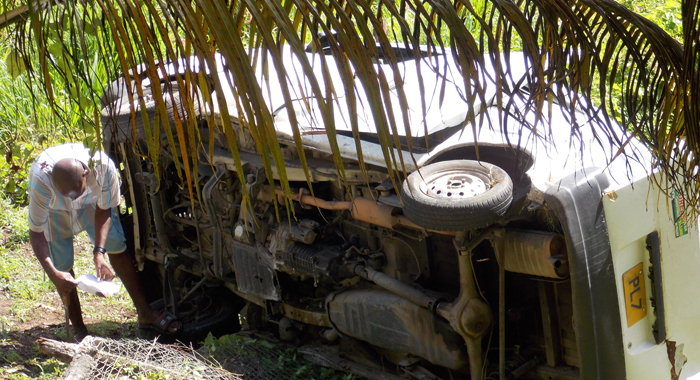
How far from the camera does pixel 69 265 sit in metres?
5.38

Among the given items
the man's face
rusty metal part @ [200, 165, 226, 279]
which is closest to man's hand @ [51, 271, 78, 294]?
the man's face

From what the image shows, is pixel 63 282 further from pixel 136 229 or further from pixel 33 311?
pixel 33 311

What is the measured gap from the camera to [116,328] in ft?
18.3

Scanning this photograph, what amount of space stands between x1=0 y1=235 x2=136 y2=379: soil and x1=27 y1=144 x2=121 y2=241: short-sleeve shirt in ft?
2.84

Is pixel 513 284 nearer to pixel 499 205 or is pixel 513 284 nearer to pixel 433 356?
pixel 433 356

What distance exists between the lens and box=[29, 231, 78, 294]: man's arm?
16.1 ft

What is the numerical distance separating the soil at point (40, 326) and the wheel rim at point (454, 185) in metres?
3.10

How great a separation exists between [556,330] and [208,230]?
2.47 metres

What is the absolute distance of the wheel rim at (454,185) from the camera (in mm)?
3004

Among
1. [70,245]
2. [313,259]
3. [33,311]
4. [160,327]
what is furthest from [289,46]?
[33,311]

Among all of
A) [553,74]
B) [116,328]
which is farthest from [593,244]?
[116,328]

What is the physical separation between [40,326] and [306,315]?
8.69 ft

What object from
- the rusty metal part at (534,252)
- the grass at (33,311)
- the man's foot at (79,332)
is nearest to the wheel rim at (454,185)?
the rusty metal part at (534,252)

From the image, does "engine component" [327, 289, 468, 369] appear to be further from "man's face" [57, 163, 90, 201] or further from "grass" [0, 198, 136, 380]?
"grass" [0, 198, 136, 380]
